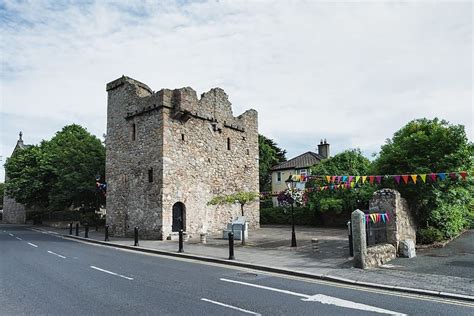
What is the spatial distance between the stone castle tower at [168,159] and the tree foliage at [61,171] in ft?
21.0

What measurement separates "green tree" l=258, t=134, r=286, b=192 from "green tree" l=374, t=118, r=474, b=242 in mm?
28941

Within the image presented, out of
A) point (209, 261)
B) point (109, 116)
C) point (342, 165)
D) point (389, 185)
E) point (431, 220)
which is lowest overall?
point (209, 261)

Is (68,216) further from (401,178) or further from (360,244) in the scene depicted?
(360,244)

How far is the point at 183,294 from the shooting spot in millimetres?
7570

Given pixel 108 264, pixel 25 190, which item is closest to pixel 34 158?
pixel 25 190

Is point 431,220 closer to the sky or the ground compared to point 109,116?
closer to the ground

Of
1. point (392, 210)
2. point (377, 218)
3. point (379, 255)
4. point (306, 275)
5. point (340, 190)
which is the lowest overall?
point (306, 275)

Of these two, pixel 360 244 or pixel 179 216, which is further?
pixel 179 216

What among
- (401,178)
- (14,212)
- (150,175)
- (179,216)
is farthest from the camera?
(14,212)

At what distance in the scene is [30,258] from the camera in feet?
42.5

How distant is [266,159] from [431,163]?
31.6 metres

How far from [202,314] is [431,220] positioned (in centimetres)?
1483

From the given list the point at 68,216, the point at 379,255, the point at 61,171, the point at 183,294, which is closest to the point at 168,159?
the point at 379,255

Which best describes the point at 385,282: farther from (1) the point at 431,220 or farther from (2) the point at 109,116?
(2) the point at 109,116
